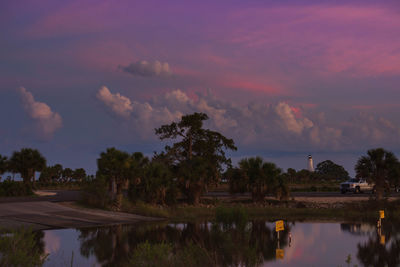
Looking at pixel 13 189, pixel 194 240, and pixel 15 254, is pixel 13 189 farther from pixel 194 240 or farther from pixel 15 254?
pixel 15 254

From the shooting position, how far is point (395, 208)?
38.4m

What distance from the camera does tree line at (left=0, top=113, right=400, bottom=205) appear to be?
38.6 meters

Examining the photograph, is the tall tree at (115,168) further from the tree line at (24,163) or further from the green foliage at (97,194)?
the tree line at (24,163)

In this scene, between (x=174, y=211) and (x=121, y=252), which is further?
(x=174, y=211)

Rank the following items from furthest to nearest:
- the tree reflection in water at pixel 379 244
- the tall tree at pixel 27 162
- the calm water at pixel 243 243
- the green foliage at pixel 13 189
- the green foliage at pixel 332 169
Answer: the green foliage at pixel 332 169
the tall tree at pixel 27 162
the green foliage at pixel 13 189
the tree reflection in water at pixel 379 244
the calm water at pixel 243 243

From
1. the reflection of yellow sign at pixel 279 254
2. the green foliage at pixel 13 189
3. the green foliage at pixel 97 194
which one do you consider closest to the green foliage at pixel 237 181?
the green foliage at pixel 97 194

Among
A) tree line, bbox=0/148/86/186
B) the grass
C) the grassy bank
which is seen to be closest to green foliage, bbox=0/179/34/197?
tree line, bbox=0/148/86/186

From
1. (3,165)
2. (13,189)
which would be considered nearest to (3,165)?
(3,165)

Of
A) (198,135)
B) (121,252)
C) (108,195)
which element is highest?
(198,135)

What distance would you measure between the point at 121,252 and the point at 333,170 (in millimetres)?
140755

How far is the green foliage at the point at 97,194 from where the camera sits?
38312mm

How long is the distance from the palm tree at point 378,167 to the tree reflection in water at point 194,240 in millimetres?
14053

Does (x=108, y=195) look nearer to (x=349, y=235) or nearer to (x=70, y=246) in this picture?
(x=70, y=246)

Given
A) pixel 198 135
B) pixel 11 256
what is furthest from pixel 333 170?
pixel 11 256
